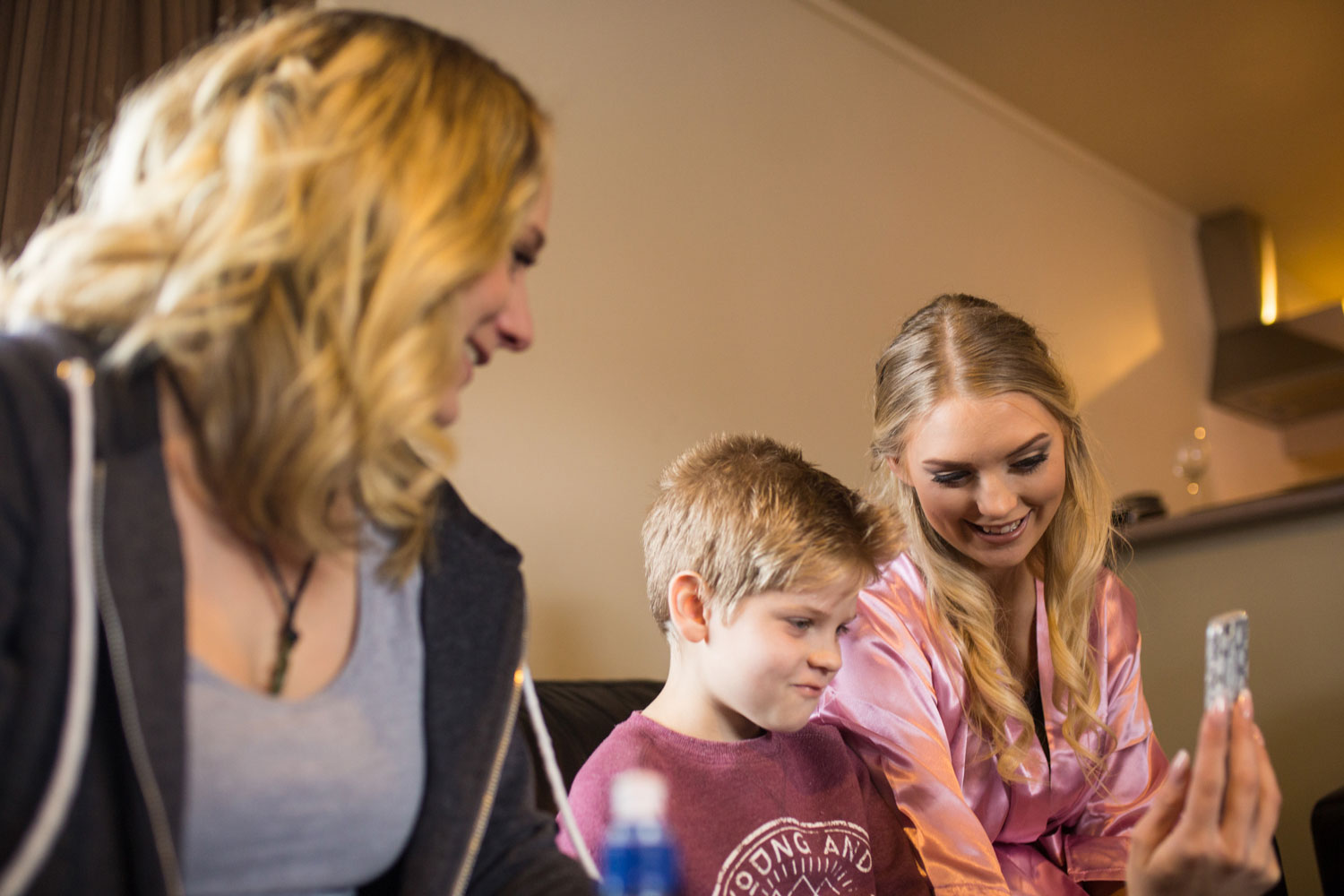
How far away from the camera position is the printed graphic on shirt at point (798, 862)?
3.84 ft

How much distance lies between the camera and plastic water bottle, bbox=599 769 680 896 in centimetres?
56

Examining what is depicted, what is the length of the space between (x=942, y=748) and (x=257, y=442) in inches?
39.1

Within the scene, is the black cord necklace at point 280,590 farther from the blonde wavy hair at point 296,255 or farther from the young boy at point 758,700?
the young boy at point 758,700

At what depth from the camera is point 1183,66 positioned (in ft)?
12.2

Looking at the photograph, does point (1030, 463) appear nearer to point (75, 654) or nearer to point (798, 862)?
point (798, 862)

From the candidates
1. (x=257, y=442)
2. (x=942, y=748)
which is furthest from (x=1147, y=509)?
(x=257, y=442)

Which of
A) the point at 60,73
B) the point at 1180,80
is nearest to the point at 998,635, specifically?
the point at 60,73

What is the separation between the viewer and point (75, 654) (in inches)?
25.2

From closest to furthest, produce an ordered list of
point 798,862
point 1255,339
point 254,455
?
point 254,455
point 798,862
point 1255,339

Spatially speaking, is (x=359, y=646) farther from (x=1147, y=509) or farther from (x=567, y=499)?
(x=1147, y=509)


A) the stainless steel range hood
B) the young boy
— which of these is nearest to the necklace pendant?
the young boy

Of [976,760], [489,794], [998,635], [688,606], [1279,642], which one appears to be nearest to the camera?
[489,794]

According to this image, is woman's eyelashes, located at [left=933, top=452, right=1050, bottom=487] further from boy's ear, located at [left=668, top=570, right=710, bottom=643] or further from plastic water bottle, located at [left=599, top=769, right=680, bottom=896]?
plastic water bottle, located at [left=599, top=769, right=680, bottom=896]

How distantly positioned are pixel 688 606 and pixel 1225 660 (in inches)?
23.9
